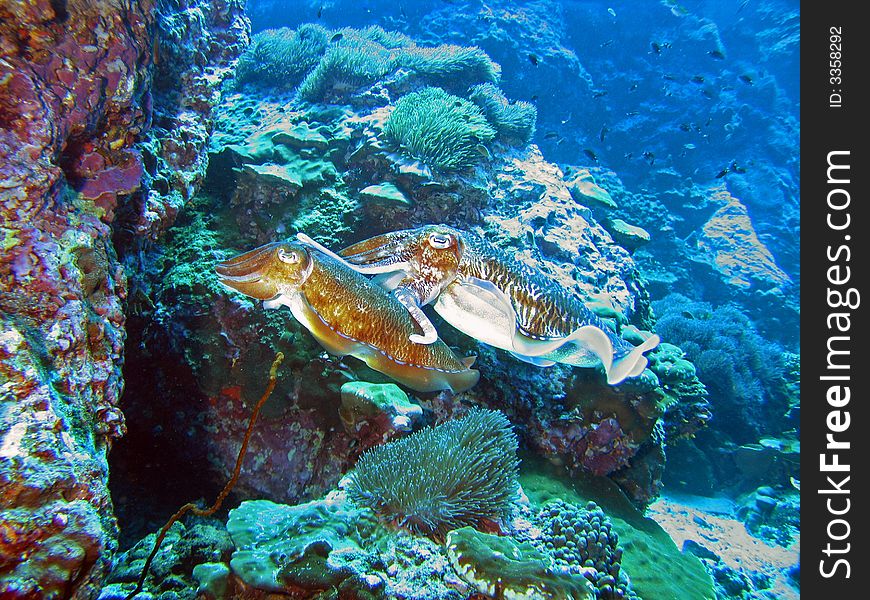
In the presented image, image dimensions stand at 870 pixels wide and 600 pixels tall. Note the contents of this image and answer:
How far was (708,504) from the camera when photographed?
856 centimetres

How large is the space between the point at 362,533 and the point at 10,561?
2085 millimetres

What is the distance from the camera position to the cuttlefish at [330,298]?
2.29 meters

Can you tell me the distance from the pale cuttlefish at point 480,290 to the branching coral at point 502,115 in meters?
5.74

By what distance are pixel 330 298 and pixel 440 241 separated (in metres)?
0.82

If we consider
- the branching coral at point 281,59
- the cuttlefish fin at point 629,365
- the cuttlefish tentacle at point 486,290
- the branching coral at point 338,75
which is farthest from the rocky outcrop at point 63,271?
the branching coral at point 281,59

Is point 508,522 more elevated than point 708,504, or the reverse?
point 508,522

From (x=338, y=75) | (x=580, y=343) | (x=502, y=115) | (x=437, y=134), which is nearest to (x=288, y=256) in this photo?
(x=580, y=343)

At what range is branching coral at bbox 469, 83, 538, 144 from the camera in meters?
7.56

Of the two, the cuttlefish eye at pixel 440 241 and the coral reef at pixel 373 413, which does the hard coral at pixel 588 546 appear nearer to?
the coral reef at pixel 373 413
